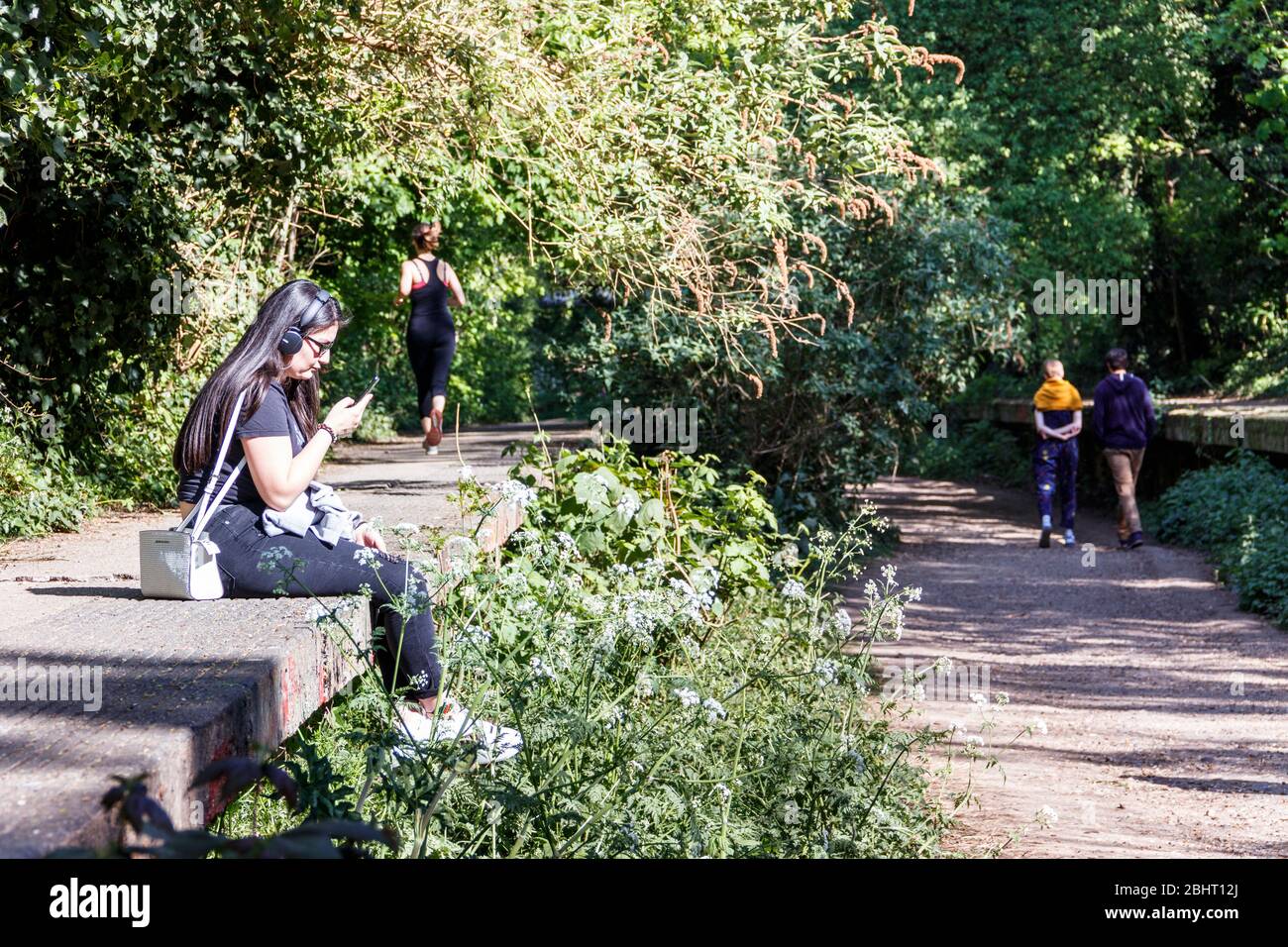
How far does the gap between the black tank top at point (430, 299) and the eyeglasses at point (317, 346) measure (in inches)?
223

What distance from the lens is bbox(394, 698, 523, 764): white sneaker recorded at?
11.3ft

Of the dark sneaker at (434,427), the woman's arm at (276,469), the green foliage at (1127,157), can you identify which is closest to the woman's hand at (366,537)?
the woman's arm at (276,469)

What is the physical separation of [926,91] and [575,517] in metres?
12.8

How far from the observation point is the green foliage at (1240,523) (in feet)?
36.6

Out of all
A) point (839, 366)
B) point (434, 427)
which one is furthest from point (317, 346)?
point (839, 366)

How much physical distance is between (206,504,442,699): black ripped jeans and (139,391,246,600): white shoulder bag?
39mm

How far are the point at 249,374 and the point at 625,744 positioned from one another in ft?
6.41

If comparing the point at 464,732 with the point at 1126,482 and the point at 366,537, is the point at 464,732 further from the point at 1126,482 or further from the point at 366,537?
the point at 1126,482

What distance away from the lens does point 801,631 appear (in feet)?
20.0

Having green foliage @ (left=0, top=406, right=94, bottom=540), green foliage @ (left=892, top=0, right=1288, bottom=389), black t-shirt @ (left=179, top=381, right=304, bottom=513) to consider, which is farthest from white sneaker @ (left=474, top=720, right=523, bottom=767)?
green foliage @ (left=892, top=0, right=1288, bottom=389)

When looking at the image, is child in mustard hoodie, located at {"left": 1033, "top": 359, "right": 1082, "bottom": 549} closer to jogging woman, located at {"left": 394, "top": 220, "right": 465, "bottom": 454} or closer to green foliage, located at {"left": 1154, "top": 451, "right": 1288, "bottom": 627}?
green foliage, located at {"left": 1154, "top": 451, "right": 1288, "bottom": 627}
